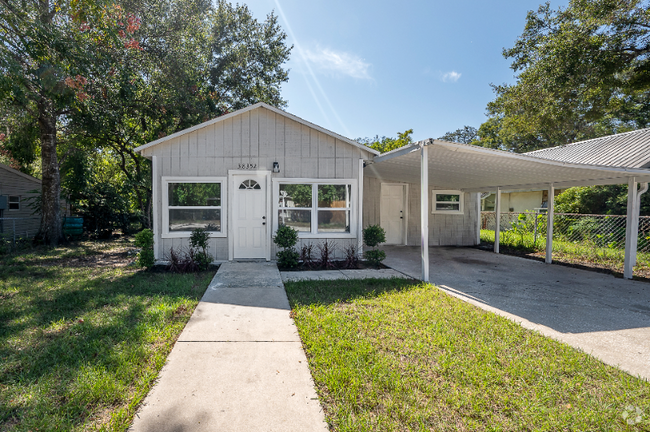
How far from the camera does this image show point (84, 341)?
3.05m

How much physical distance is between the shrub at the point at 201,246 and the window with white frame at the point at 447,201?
7778 millimetres

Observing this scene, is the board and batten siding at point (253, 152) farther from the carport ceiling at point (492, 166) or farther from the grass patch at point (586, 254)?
the grass patch at point (586, 254)

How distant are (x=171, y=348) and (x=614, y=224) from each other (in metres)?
14.5

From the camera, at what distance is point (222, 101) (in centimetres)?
1515

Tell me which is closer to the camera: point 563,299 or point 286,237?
point 563,299

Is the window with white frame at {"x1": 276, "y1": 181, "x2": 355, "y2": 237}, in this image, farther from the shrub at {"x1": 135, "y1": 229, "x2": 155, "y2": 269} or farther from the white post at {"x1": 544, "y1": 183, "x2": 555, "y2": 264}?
the white post at {"x1": 544, "y1": 183, "x2": 555, "y2": 264}

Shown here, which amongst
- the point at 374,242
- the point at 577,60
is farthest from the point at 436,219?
the point at 577,60

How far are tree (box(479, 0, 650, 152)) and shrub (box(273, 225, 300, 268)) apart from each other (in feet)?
32.6

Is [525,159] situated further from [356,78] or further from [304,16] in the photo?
[356,78]

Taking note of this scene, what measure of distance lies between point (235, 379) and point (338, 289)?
2742 mm

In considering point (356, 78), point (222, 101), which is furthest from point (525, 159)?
point (222, 101)

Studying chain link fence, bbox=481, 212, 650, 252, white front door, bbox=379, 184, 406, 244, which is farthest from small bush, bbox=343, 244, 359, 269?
chain link fence, bbox=481, 212, 650, 252

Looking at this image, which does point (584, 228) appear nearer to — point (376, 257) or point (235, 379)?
point (376, 257)

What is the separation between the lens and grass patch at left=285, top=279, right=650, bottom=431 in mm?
2025
